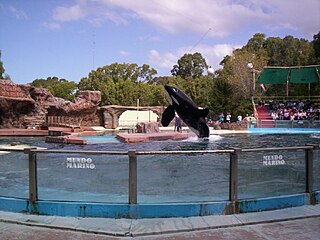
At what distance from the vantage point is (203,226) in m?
4.77

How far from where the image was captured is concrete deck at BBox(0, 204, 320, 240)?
4504mm

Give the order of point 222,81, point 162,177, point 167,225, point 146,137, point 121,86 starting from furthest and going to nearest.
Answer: point 121,86, point 222,81, point 146,137, point 162,177, point 167,225

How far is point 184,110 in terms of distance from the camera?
692 inches

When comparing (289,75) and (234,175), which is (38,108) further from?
(234,175)

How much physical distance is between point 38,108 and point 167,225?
27.5 meters

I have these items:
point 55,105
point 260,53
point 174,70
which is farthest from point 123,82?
point 174,70

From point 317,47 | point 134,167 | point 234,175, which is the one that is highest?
point 317,47

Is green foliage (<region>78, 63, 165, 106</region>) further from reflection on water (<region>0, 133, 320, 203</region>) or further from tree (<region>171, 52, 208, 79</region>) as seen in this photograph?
reflection on water (<region>0, 133, 320, 203</region>)

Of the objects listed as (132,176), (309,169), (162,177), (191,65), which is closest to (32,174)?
(132,176)

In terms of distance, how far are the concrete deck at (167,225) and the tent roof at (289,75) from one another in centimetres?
3570

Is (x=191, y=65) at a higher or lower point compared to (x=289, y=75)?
higher

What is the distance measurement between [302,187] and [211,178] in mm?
1430

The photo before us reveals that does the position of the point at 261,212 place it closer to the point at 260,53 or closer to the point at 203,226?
the point at 203,226

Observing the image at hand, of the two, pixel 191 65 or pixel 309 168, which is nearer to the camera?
pixel 309 168
